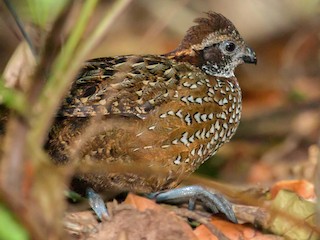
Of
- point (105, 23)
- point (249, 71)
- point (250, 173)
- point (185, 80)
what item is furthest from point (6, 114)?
point (249, 71)

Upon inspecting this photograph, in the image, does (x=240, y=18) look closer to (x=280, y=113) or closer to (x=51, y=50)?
(x=280, y=113)

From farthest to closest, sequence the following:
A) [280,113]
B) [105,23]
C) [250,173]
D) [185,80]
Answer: [280,113] < [250,173] < [185,80] < [105,23]

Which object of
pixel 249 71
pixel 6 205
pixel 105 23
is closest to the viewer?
pixel 6 205

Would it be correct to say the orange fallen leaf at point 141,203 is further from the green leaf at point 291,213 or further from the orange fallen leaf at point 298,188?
the orange fallen leaf at point 298,188

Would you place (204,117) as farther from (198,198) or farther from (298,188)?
(298,188)

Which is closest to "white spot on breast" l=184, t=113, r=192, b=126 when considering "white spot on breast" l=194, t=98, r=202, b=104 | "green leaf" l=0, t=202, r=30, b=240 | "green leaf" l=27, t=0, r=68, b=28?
"white spot on breast" l=194, t=98, r=202, b=104

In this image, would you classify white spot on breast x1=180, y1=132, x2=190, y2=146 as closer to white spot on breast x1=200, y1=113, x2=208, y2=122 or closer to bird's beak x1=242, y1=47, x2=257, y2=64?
white spot on breast x1=200, y1=113, x2=208, y2=122
